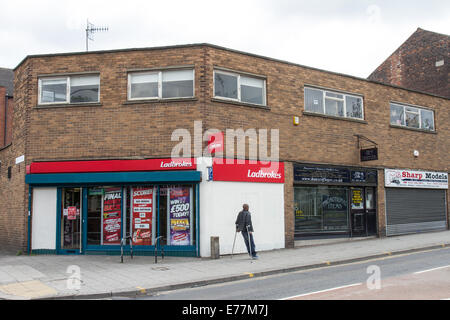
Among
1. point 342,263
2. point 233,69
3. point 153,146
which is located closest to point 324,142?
point 233,69

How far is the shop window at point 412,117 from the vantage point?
19297mm

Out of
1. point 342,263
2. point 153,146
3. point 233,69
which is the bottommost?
point 342,263

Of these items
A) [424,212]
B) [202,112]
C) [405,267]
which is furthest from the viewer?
[424,212]

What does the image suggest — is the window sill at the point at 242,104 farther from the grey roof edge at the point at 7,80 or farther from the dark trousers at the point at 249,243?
the grey roof edge at the point at 7,80

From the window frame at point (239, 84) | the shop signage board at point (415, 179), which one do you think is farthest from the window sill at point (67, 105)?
the shop signage board at point (415, 179)

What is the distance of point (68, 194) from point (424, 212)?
1552cm

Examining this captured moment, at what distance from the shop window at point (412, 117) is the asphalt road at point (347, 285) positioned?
932cm

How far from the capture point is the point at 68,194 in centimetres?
1446

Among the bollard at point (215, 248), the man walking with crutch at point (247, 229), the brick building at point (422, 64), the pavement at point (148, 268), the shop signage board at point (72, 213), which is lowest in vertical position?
the pavement at point (148, 268)

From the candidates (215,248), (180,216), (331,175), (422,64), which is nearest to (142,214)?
(180,216)

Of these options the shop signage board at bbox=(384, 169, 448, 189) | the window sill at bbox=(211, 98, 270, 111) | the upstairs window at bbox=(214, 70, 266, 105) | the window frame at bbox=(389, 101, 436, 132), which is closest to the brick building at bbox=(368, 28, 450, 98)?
the window frame at bbox=(389, 101, 436, 132)
